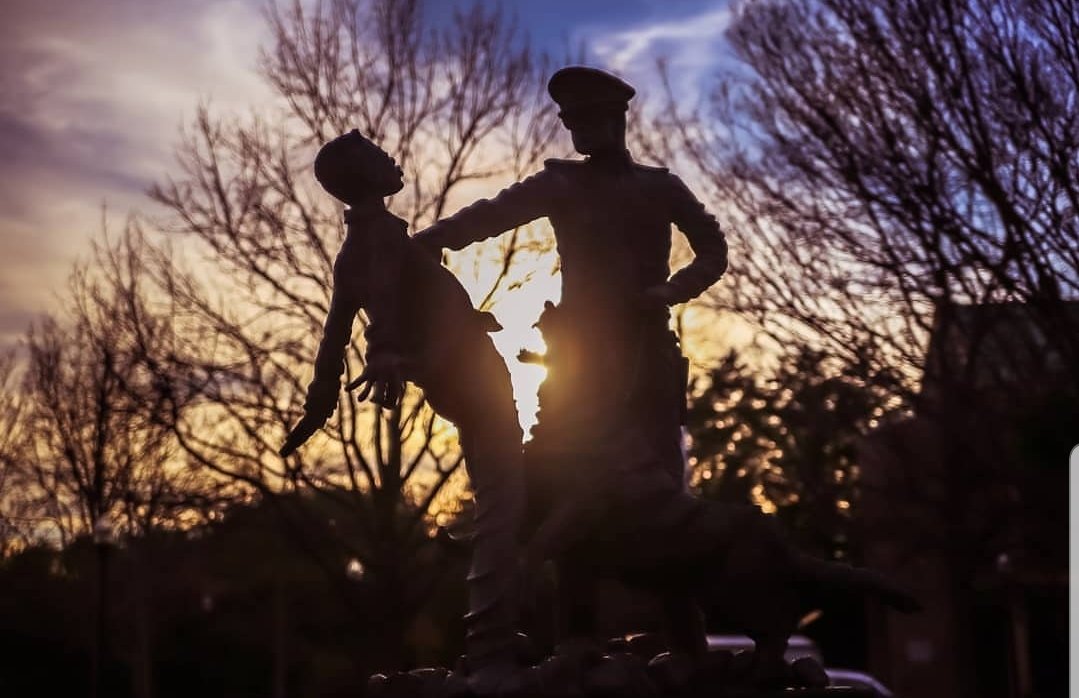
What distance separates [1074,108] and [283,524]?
448 inches

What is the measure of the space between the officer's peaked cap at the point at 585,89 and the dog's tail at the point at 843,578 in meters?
2.15

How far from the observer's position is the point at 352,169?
6.62m

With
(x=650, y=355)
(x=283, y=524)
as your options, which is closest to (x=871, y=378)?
(x=283, y=524)

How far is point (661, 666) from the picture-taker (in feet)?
21.4

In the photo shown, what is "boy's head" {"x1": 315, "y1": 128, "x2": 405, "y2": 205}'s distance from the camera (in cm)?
662

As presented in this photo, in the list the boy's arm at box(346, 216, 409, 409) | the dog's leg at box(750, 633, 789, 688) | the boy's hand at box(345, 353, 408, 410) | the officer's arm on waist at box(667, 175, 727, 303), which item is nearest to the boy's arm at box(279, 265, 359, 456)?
the boy's arm at box(346, 216, 409, 409)

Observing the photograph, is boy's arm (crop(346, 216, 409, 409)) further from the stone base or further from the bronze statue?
the stone base

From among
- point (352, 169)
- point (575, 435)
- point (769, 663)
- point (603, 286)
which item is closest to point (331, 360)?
point (352, 169)

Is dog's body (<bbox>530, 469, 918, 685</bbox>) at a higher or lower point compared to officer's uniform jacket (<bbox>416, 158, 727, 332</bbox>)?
lower

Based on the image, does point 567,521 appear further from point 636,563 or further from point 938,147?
point 938,147

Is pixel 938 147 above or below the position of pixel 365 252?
above

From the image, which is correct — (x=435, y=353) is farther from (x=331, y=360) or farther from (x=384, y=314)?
(x=331, y=360)

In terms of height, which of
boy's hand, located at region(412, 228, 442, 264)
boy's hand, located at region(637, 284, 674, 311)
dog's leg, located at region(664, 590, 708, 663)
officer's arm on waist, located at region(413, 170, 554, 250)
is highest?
officer's arm on waist, located at region(413, 170, 554, 250)

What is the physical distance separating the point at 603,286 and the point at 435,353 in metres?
0.86
